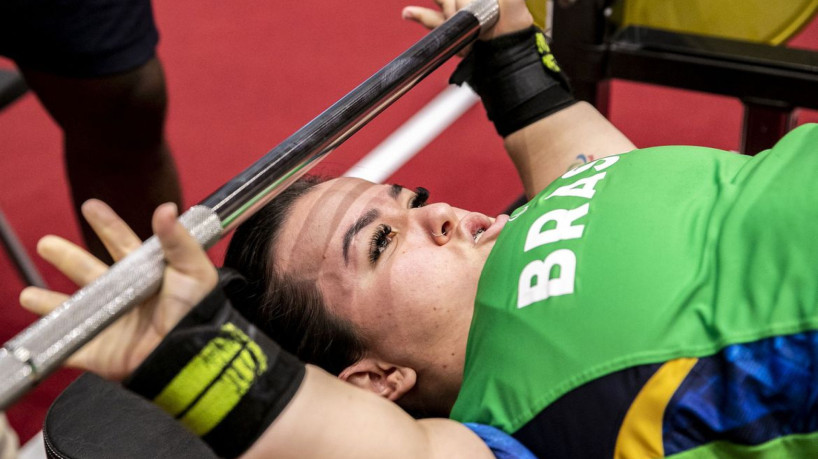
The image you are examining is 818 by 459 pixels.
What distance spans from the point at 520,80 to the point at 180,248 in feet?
2.22

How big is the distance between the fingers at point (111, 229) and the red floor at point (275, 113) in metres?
1.18

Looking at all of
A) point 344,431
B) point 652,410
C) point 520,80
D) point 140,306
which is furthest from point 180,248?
point 520,80

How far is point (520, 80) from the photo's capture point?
124 cm

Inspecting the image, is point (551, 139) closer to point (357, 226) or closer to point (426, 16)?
point (426, 16)

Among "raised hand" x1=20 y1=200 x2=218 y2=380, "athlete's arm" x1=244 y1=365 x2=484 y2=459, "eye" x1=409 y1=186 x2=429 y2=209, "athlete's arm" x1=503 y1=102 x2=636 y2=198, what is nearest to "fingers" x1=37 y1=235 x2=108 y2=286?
"raised hand" x1=20 y1=200 x2=218 y2=380

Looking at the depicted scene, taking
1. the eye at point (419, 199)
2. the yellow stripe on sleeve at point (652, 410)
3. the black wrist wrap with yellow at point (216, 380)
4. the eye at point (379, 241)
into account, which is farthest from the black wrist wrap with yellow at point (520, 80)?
the black wrist wrap with yellow at point (216, 380)

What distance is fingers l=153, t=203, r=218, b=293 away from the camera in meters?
0.69

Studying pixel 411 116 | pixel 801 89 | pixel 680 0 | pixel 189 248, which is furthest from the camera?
pixel 411 116

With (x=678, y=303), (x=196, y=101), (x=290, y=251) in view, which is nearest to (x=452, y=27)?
(x=290, y=251)

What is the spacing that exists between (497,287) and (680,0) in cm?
91

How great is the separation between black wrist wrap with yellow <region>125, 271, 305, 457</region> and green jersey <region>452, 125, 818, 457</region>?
0.25 metres

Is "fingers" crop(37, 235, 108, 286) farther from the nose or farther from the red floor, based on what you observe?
the red floor

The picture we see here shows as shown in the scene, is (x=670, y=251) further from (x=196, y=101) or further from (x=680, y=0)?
(x=196, y=101)

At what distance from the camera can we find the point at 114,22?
1.41 m
